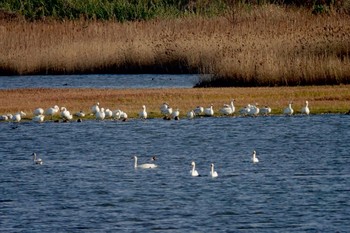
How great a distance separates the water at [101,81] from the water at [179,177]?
405 inches

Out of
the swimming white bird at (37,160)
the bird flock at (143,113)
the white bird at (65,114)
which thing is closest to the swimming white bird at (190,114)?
the bird flock at (143,113)

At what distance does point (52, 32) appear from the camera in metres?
48.4

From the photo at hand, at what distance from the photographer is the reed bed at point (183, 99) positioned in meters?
32.7

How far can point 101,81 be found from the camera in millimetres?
43438

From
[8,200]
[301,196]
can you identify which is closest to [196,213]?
[301,196]

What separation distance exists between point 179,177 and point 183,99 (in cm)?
1287

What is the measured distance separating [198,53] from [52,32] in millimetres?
7991

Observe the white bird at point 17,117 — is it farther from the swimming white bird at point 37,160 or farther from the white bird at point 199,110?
the swimming white bird at point 37,160

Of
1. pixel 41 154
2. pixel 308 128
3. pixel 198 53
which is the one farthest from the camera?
pixel 198 53

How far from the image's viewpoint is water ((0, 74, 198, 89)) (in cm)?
4128

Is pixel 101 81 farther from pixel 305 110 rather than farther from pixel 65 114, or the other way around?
pixel 305 110

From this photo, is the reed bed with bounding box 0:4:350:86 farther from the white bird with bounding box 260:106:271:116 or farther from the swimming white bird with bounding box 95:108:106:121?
the swimming white bird with bounding box 95:108:106:121

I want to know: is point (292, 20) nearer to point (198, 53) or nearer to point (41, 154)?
point (198, 53)

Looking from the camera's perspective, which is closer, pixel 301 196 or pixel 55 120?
pixel 301 196
